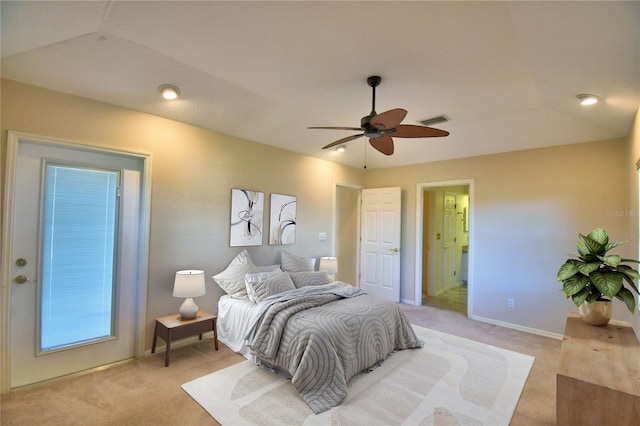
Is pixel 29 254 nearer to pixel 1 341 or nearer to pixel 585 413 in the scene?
pixel 1 341

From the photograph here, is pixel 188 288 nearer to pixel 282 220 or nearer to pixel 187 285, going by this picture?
pixel 187 285

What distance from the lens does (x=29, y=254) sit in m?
2.49

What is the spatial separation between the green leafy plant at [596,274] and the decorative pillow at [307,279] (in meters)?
2.48

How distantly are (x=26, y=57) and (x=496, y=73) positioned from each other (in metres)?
3.70

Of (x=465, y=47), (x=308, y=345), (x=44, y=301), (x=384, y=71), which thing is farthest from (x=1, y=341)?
(x=465, y=47)

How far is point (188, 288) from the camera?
3.06 metres

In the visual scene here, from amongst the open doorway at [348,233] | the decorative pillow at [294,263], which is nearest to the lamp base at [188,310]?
the decorative pillow at [294,263]

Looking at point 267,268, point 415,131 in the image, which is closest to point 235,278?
point 267,268

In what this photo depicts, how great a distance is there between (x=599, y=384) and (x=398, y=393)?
139cm

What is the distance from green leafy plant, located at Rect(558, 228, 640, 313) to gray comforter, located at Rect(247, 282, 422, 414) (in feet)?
5.17

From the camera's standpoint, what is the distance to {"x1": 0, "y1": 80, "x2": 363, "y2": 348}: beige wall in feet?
8.35

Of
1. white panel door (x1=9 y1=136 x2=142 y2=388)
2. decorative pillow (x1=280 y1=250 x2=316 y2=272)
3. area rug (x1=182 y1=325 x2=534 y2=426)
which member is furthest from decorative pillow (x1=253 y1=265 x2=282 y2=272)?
white panel door (x1=9 y1=136 x2=142 y2=388)

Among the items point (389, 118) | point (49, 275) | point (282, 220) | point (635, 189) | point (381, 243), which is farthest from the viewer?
point (381, 243)

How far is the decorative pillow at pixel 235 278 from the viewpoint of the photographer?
3.51 metres
